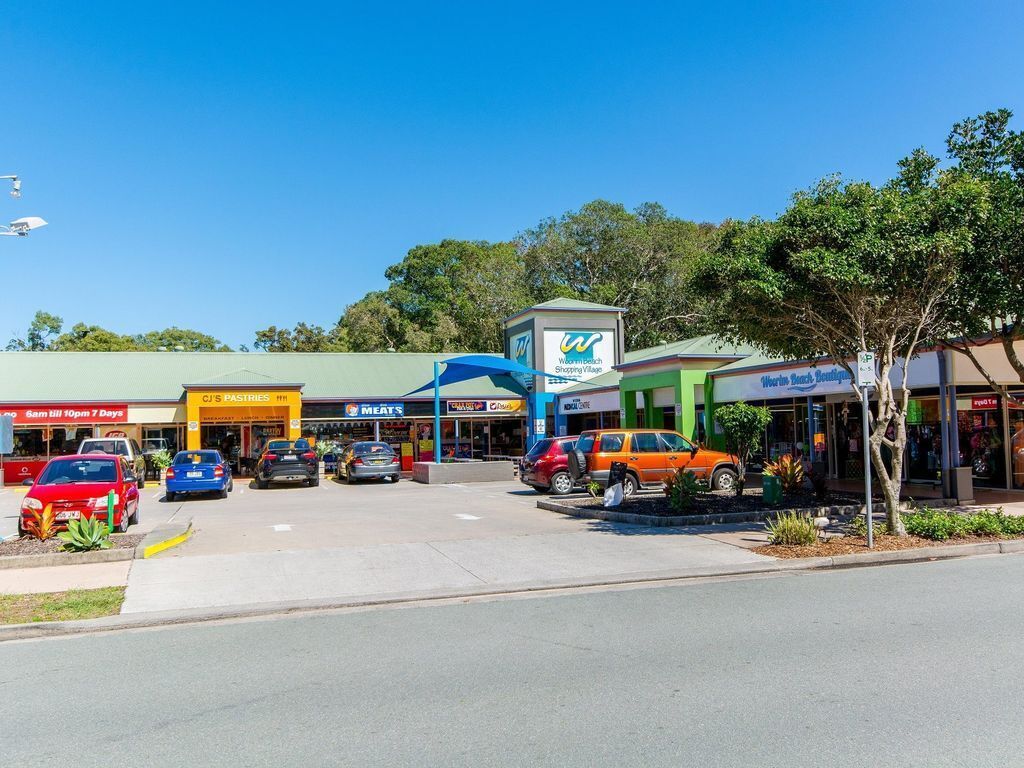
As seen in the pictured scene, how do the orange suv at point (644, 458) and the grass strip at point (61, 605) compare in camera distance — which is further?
the orange suv at point (644, 458)

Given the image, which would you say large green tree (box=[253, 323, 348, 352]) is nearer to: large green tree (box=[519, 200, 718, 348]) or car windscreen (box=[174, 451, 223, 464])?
large green tree (box=[519, 200, 718, 348])

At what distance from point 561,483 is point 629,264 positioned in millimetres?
34816

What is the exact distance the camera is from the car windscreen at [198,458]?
2475 cm

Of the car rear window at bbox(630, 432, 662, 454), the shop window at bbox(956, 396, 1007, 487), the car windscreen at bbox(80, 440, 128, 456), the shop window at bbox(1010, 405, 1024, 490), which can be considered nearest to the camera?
the shop window at bbox(1010, 405, 1024, 490)

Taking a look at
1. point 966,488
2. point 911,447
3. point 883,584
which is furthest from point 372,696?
point 911,447

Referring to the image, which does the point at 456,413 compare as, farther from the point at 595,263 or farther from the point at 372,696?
the point at 372,696

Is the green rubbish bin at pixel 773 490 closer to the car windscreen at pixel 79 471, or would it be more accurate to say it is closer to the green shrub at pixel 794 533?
the green shrub at pixel 794 533

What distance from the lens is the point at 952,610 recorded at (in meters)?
8.13

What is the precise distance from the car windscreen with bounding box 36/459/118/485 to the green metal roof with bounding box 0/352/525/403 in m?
17.9

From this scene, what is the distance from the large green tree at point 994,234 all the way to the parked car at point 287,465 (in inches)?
797

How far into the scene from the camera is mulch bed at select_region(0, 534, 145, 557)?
12.3 meters

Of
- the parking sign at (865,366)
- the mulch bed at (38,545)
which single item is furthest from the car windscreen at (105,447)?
the parking sign at (865,366)

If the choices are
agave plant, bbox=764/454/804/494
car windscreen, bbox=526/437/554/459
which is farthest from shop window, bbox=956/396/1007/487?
car windscreen, bbox=526/437/554/459

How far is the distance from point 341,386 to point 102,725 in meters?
32.6
